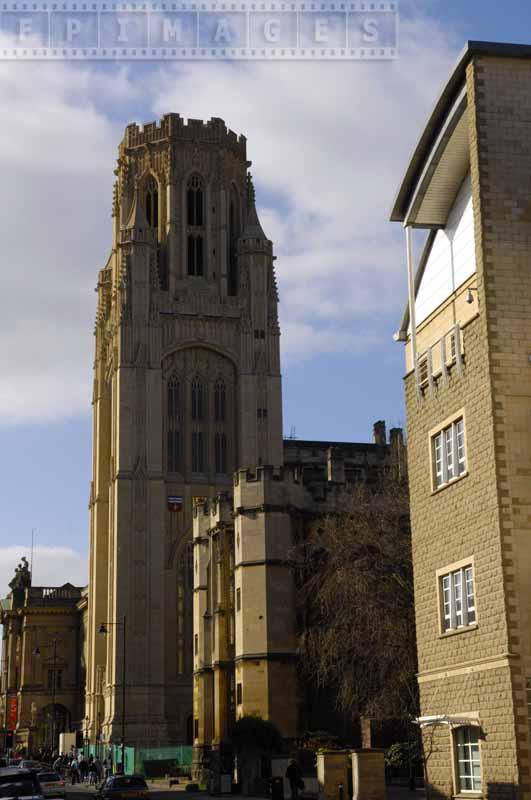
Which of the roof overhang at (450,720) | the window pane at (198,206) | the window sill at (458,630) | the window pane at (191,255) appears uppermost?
the window pane at (198,206)

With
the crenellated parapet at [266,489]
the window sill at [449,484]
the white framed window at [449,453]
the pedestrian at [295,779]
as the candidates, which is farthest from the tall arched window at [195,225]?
the window sill at [449,484]

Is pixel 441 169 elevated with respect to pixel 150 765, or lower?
elevated

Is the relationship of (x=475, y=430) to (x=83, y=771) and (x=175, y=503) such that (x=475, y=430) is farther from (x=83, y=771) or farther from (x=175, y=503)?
(x=175, y=503)

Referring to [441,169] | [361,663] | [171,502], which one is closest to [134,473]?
[171,502]

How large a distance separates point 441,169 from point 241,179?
71.1 m

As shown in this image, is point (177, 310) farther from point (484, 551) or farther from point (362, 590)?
point (484, 551)

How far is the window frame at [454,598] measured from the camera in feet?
94.5

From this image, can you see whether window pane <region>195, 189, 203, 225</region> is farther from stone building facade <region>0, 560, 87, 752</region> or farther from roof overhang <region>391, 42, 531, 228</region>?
roof overhang <region>391, 42, 531, 228</region>

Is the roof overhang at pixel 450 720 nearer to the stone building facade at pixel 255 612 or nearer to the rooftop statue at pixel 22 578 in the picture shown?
the stone building facade at pixel 255 612

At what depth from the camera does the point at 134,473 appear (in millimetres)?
87312

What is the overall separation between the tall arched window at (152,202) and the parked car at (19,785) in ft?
241

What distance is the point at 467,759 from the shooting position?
28.7 m

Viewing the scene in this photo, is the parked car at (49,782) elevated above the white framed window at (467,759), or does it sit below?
below

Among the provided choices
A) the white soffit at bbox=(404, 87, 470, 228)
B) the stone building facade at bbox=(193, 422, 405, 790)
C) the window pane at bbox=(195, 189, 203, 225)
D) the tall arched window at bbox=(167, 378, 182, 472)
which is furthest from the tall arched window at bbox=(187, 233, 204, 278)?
the white soffit at bbox=(404, 87, 470, 228)
